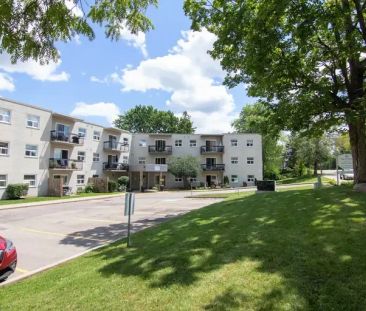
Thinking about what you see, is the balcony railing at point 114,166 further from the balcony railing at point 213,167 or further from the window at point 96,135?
the balcony railing at point 213,167

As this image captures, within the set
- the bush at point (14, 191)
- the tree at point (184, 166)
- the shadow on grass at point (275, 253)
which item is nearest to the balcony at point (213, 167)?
the tree at point (184, 166)

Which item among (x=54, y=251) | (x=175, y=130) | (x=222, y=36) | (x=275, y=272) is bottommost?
(x=54, y=251)

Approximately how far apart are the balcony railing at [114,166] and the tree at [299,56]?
30.7m

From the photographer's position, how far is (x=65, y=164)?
3544 centimetres

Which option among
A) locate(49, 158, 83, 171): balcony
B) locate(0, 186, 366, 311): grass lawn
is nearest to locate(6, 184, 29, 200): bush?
locate(49, 158, 83, 171): balcony

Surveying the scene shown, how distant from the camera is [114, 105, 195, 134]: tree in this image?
7375 centimetres

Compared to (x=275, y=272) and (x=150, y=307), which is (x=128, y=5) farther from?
(x=275, y=272)

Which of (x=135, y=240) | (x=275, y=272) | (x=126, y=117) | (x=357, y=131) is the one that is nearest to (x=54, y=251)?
(x=135, y=240)

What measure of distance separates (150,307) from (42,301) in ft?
6.94

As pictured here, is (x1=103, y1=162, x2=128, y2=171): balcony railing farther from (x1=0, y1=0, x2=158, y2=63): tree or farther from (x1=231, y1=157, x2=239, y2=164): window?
(x1=0, y1=0, x2=158, y2=63): tree

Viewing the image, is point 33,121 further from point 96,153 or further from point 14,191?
point 96,153

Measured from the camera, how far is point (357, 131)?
15055 millimetres

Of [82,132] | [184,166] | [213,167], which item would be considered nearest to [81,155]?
[82,132]

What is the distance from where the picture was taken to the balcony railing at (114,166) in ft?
144
